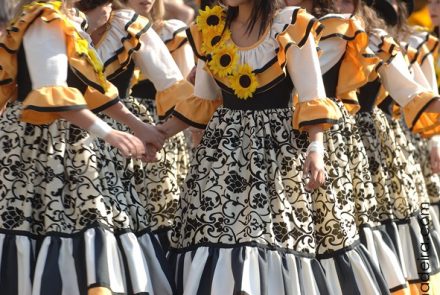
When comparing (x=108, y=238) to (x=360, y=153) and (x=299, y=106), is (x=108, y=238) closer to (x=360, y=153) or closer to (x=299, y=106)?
(x=299, y=106)

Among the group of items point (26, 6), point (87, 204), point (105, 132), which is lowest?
point (87, 204)

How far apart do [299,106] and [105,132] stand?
0.81 meters

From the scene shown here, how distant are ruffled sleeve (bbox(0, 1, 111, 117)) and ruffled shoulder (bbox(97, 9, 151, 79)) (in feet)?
1.91

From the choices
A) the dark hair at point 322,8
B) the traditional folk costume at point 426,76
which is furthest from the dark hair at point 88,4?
the traditional folk costume at point 426,76

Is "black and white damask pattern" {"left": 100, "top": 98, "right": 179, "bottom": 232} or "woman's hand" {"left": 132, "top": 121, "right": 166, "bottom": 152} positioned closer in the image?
"woman's hand" {"left": 132, "top": 121, "right": 166, "bottom": 152}

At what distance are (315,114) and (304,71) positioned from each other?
7.7 inches

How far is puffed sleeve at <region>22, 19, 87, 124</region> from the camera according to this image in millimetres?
3969

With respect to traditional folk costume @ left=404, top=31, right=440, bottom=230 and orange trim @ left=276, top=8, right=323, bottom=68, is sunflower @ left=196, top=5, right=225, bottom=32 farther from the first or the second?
traditional folk costume @ left=404, top=31, right=440, bottom=230

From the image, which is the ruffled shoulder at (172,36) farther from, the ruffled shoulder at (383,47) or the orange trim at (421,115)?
the orange trim at (421,115)

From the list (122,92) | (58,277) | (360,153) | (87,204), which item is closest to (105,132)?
(87,204)

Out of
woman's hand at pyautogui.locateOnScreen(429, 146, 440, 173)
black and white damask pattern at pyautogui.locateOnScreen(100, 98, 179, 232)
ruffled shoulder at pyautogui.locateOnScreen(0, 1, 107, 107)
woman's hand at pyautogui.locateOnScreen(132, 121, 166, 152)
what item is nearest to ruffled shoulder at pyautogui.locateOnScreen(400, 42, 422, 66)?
woman's hand at pyautogui.locateOnScreen(429, 146, 440, 173)

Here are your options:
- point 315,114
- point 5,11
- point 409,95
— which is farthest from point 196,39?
point 5,11

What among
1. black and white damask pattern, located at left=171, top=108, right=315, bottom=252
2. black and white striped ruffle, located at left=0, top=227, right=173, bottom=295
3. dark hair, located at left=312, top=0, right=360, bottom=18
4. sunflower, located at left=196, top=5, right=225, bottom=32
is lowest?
black and white striped ruffle, located at left=0, top=227, right=173, bottom=295

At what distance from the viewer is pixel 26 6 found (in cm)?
416
